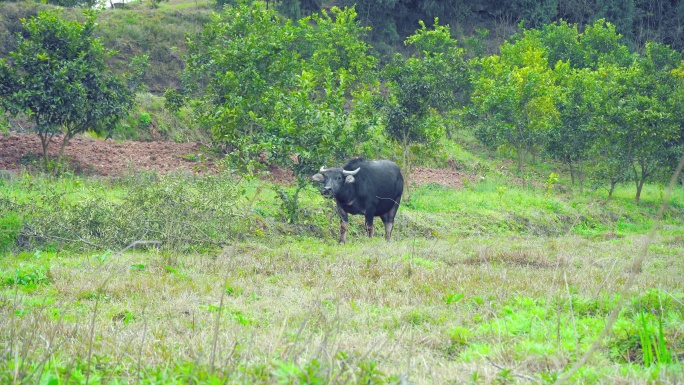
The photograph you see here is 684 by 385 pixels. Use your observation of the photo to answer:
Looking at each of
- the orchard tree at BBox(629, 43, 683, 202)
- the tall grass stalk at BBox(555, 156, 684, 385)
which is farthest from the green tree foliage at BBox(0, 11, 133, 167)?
the orchard tree at BBox(629, 43, 683, 202)

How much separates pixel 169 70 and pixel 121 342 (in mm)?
35436

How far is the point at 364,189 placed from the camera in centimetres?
1448

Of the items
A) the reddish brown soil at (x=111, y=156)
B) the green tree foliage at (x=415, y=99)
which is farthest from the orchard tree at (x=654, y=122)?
the reddish brown soil at (x=111, y=156)

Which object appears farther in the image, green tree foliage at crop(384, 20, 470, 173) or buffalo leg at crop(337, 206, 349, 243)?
green tree foliage at crop(384, 20, 470, 173)

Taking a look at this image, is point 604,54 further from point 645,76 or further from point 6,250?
point 6,250

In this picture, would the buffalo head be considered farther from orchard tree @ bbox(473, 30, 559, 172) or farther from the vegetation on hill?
orchard tree @ bbox(473, 30, 559, 172)

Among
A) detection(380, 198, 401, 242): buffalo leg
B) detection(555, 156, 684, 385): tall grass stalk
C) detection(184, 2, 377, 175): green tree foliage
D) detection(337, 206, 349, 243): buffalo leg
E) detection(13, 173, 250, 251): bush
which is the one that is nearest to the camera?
detection(555, 156, 684, 385): tall grass stalk

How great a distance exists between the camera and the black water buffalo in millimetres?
13906

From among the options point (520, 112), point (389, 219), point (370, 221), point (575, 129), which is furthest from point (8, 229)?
point (575, 129)

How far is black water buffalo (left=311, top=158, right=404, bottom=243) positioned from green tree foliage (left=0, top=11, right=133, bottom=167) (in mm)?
6727

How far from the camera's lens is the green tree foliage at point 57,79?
16.4m

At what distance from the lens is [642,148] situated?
94.3 feet

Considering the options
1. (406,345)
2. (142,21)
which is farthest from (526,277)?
(142,21)

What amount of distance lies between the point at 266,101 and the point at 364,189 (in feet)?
13.4
